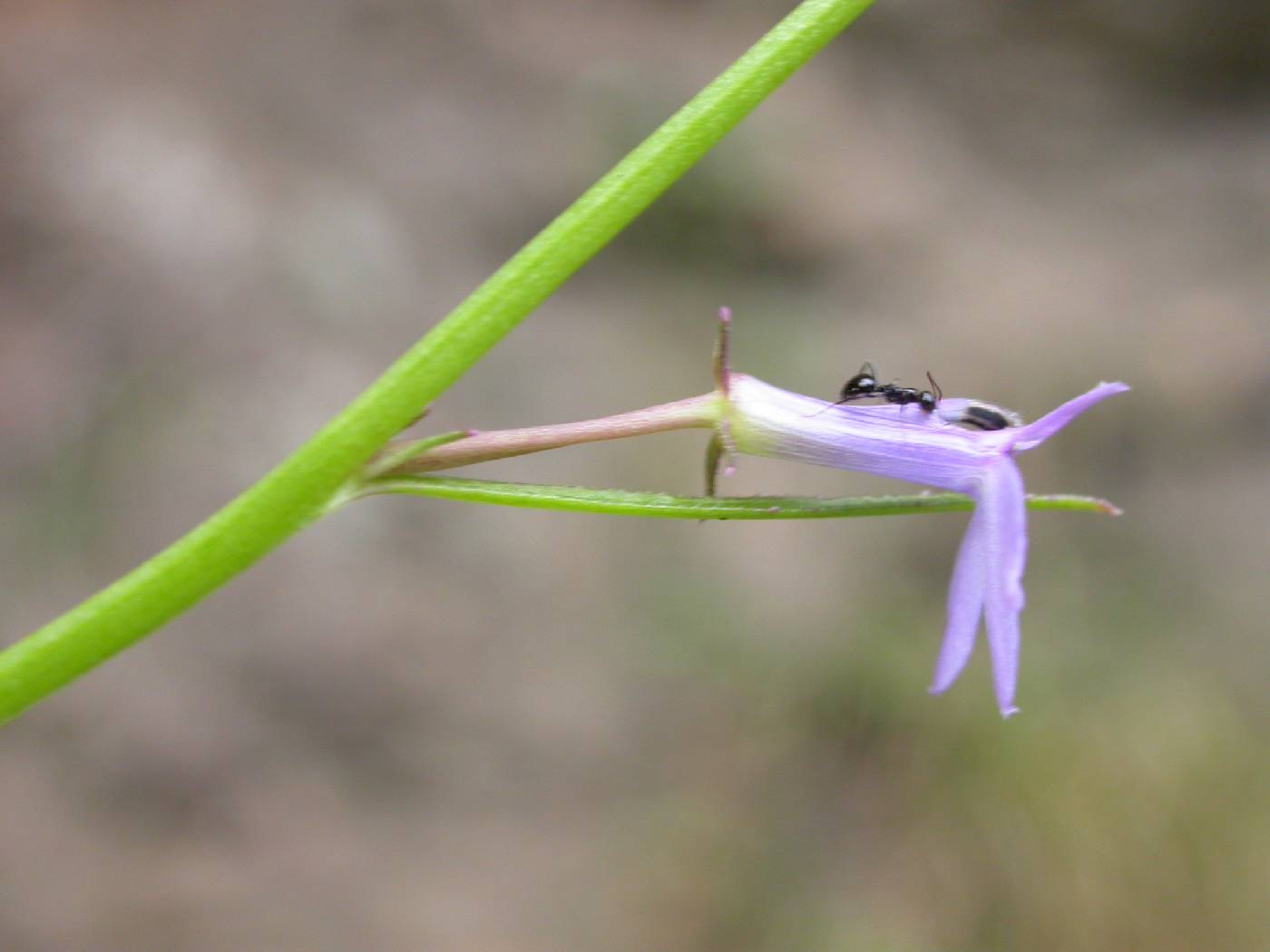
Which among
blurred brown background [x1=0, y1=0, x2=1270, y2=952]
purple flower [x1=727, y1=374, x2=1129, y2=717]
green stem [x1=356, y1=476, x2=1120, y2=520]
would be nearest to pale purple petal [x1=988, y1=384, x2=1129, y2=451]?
purple flower [x1=727, y1=374, x2=1129, y2=717]

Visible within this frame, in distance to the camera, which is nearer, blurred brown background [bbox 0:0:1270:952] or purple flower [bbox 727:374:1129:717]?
purple flower [bbox 727:374:1129:717]

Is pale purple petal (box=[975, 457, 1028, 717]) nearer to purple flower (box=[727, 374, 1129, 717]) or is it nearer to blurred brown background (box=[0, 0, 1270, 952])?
purple flower (box=[727, 374, 1129, 717])

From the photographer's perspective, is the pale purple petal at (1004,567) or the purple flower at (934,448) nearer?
the pale purple petal at (1004,567)

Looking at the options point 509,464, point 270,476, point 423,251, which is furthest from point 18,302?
point 270,476

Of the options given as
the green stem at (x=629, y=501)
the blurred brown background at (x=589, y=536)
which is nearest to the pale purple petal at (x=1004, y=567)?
the green stem at (x=629, y=501)

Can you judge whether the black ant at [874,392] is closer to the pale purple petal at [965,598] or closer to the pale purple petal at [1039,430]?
the pale purple petal at [1039,430]
